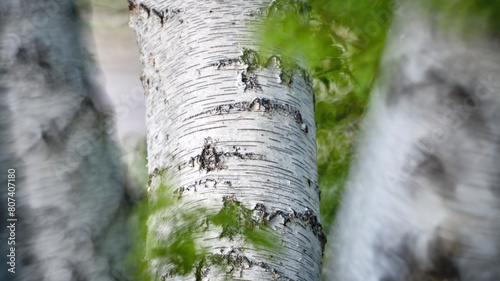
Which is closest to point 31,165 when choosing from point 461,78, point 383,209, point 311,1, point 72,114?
point 72,114

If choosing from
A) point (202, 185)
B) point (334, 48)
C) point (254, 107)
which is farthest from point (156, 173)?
point (334, 48)

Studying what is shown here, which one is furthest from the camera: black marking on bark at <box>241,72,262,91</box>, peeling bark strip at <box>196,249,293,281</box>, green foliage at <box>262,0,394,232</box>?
green foliage at <box>262,0,394,232</box>

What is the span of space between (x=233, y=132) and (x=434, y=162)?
0.82 metres

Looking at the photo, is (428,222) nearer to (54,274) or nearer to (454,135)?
(454,135)

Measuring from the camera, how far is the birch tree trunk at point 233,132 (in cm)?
136

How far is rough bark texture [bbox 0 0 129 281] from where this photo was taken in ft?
2.84

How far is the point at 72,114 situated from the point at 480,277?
75cm

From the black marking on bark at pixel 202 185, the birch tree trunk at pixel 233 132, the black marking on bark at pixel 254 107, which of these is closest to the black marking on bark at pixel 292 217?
the birch tree trunk at pixel 233 132

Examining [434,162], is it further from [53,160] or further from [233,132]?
[233,132]

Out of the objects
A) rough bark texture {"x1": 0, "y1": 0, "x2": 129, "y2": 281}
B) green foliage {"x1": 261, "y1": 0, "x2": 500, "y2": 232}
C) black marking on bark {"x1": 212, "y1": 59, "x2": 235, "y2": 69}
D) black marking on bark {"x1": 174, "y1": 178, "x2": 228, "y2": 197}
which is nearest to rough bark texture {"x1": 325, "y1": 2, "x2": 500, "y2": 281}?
green foliage {"x1": 261, "y1": 0, "x2": 500, "y2": 232}

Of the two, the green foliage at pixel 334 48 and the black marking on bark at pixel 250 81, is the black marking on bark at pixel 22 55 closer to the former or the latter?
the black marking on bark at pixel 250 81

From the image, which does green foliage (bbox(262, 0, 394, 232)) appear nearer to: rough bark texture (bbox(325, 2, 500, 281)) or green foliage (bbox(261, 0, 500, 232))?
green foliage (bbox(261, 0, 500, 232))

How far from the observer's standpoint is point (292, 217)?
1.40m

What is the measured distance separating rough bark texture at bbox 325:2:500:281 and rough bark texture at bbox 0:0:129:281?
1.62 ft
